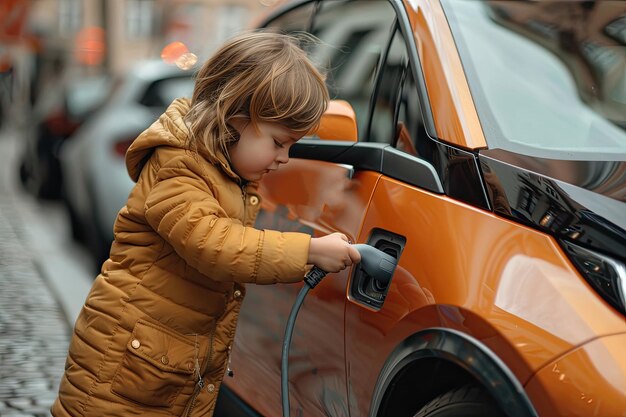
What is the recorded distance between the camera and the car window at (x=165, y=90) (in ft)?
21.1

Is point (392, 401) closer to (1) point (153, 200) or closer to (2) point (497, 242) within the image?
(2) point (497, 242)

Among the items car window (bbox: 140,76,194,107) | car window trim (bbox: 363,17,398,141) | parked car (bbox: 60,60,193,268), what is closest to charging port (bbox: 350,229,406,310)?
car window trim (bbox: 363,17,398,141)

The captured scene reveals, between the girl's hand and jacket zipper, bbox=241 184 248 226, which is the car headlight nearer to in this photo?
the girl's hand

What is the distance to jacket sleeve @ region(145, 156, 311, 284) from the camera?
2131 mm

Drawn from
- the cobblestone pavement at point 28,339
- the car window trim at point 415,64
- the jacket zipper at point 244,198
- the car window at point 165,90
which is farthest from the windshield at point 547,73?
the car window at point 165,90

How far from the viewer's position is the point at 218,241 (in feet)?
6.99

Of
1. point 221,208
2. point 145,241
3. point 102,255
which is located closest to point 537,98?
point 221,208

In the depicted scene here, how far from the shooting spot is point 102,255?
20.5 ft

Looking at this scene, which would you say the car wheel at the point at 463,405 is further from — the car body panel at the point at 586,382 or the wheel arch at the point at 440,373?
the car body panel at the point at 586,382

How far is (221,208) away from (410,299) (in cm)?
49

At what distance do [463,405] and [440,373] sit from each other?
0.48 ft

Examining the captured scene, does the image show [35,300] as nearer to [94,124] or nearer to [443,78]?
[94,124]

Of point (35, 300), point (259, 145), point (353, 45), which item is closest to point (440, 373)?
point (259, 145)

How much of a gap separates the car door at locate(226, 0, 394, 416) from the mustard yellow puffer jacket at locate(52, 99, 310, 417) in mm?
236
